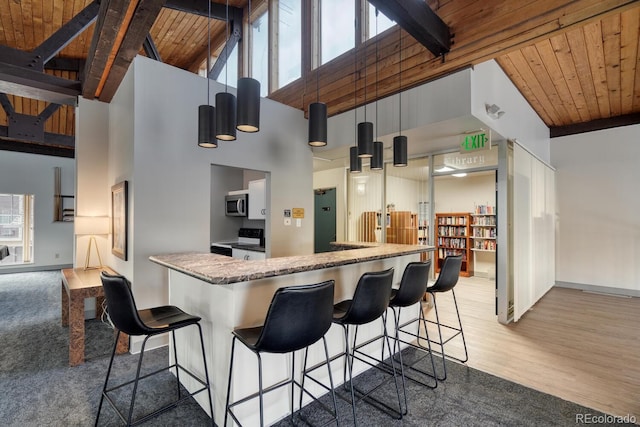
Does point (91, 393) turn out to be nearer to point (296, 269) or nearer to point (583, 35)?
point (296, 269)

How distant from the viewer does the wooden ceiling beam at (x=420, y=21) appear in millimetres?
2450

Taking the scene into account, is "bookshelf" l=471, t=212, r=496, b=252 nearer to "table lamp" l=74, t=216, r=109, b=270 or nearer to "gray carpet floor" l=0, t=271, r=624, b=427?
"gray carpet floor" l=0, t=271, r=624, b=427

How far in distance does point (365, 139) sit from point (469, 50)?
1.38m

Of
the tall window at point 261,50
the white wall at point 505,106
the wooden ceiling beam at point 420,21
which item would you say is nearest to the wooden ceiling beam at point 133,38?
the wooden ceiling beam at point 420,21

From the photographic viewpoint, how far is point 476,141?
11.9 ft

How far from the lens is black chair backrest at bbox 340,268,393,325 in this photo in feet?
6.41

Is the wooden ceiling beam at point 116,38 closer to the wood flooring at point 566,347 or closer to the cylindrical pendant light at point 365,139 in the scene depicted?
the cylindrical pendant light at point 365,139

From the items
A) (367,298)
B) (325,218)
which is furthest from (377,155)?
(325,218)

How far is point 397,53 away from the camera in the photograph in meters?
3.48

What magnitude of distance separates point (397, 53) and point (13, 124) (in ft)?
23.8

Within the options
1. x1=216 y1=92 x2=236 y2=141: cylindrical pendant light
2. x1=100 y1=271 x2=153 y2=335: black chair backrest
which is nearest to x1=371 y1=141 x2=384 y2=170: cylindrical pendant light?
x1=216 y1=92 x2=236 y2=141: cylindrical pendant light

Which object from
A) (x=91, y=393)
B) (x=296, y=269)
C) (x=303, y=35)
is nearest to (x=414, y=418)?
(x=296, y=269)

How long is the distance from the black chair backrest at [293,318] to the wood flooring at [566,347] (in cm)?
201

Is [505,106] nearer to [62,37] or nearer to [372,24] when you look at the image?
[372,24]
